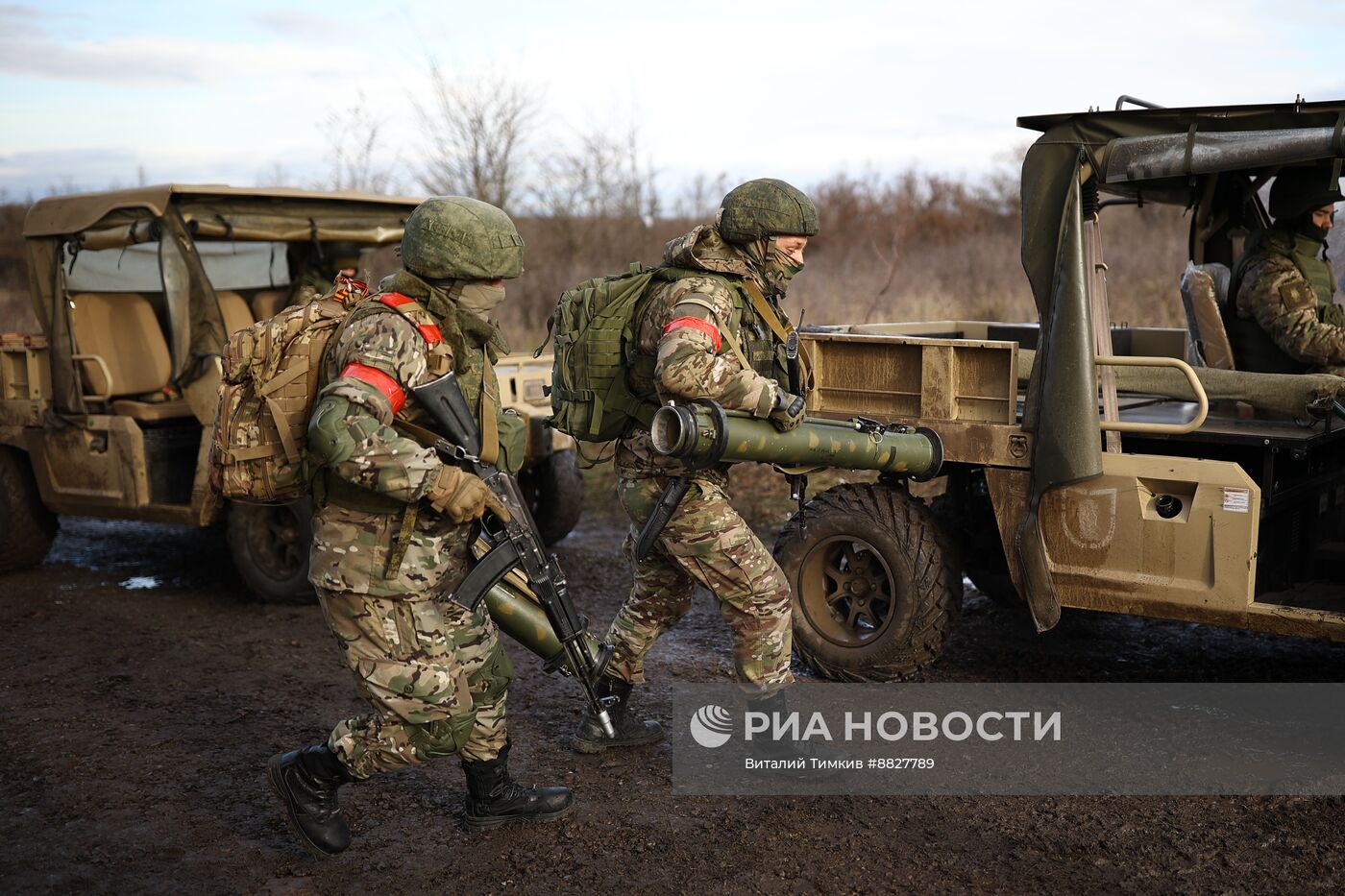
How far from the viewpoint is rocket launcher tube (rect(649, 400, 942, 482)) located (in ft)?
12.5

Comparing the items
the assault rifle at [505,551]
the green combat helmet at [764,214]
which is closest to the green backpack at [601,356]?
the green combat helmet at [764,214]

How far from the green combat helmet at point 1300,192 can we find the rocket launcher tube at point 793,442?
83.7 inches

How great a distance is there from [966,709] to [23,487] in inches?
214

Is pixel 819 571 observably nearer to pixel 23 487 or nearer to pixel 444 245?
pixel 444 245

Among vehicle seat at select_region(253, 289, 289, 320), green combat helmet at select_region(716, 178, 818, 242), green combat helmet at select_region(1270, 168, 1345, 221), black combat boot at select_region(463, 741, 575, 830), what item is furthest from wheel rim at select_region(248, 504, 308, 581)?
green combat helmet at select_region(1270, 168, 1345, 221)

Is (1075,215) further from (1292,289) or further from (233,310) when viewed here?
(233,310)

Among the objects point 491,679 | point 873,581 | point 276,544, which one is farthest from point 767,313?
point 276,544

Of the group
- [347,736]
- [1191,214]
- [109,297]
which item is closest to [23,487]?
[109,297]

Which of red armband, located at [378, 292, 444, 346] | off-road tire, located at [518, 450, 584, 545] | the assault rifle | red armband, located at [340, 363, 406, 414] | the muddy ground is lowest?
the muddy ground

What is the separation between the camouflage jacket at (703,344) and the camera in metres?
3.87

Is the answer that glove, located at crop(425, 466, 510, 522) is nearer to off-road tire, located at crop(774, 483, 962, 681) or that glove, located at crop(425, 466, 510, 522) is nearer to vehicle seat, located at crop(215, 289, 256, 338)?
off-road tire, located at crop(774, 483, 962, 681)

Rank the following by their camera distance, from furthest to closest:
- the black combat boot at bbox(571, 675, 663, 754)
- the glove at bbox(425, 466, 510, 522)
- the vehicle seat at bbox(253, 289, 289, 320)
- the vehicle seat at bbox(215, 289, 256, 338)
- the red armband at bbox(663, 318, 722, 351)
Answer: the vehicle seat at bbox(253, 289, 289, 320), the vehicle seat at bbox(215, 289, 256, 338), the black combat boot at bbox(571, 675, 663, 754), the red armband at bbox(663, 318, 722, 351), the glove at bbox(425, 466, 510, 522)

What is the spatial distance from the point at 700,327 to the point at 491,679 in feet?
4.07

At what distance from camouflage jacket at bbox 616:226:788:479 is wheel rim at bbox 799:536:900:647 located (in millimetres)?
1072
